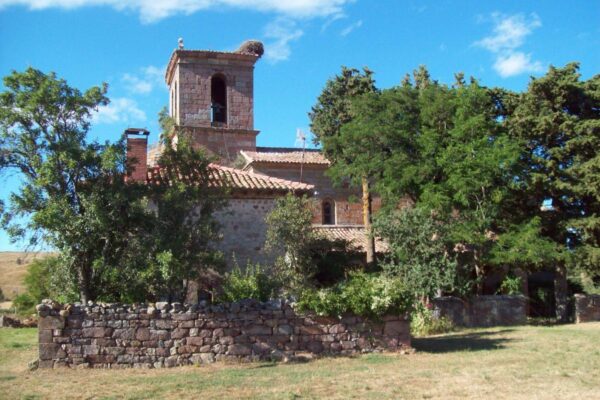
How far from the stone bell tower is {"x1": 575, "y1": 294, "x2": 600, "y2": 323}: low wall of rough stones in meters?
17.7

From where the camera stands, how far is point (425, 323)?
738 inches

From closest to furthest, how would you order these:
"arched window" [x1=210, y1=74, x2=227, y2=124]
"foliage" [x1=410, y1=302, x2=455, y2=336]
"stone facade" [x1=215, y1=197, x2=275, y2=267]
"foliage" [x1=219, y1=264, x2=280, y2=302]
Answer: "foliage" [x1=219, y1=264, x2=280, y2=302]
"foliage" [x1=410, y1=302, x2=455, y2=336]
"stone facade" [x1=215, y1=197, x2=275, y2=267]
"arched window" [x1=210, y1=74, x2=227, y2=124]

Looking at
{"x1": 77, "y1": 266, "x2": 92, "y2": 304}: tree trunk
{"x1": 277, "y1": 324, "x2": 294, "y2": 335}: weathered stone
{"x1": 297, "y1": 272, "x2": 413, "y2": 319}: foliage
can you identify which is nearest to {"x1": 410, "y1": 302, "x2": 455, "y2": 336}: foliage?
{"x1": 297, "y1": 272, "x2": 413, "y2": 319}: foliage

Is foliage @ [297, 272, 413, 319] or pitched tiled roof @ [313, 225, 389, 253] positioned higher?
pitched tiled roof @ [313, 225, 389, 253]

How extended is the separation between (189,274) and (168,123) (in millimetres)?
6112

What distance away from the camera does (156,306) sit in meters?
13.1

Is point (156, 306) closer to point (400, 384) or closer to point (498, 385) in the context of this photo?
point (400, 384)

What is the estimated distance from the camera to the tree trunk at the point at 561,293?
25.0m

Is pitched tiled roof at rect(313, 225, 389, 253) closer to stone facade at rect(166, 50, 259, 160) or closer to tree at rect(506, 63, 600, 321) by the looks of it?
tree at rect(506, 63, 600, 321)

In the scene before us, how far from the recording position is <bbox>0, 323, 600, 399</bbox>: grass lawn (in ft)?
32.3

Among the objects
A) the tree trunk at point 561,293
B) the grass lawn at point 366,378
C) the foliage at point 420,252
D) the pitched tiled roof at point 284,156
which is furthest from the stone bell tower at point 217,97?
the grass lawn at point 366,378

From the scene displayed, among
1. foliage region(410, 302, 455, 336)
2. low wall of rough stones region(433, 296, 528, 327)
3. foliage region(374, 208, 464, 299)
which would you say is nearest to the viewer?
foliage region(410, 302, 455, 336)

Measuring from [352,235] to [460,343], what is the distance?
42.5ft

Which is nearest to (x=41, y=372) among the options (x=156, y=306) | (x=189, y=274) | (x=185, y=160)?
(x=156, y=306)
